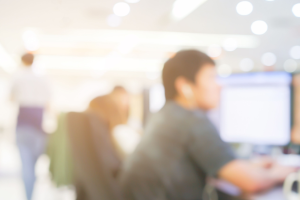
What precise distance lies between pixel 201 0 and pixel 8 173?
3.97 m

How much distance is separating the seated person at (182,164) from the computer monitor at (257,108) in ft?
1.25

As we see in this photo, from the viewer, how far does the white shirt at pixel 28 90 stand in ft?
8.32

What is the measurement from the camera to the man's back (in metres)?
0.95

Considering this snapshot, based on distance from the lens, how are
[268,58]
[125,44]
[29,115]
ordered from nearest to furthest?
[29,115]
[125,44]
[268,58]

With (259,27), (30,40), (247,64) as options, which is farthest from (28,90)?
(247,64)

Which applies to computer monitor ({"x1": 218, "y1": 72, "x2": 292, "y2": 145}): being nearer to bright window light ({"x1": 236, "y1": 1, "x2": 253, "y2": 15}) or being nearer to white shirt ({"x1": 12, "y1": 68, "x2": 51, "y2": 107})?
white shirt ({"x1": 12, "y1": 68, "x2": 51, "y2": 107})

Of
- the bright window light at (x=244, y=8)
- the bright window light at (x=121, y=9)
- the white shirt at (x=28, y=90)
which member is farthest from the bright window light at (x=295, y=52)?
the white shirt at (x=28, y=90)

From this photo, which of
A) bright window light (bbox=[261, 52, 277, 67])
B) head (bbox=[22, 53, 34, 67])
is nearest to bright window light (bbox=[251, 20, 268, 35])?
bright window light (bbox=[261, 52, 277, 67])

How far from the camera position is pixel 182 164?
3.21ft

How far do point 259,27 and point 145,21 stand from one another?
2138mm

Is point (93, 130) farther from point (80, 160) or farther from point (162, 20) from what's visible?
point (162, 20)

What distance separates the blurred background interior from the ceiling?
0.05 feet

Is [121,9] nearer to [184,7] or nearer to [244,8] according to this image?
[184,7]

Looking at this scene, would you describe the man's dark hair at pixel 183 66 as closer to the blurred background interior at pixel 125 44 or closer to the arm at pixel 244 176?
the blurred background interior at pixel 125 44
